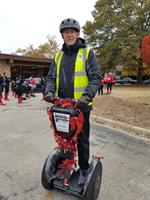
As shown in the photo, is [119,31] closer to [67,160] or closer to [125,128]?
[125,128]

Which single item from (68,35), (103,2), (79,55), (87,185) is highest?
(103,2)

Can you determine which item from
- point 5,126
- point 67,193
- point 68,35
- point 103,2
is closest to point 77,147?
point 67,193

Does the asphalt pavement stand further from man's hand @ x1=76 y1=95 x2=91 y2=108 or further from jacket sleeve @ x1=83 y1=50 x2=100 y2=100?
jacket sleeve @ x1=83 y1=50 x2=100 y2=100

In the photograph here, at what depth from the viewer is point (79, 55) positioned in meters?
2.93

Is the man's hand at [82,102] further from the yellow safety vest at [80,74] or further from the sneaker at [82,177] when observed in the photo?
the sneaker at [82,177]

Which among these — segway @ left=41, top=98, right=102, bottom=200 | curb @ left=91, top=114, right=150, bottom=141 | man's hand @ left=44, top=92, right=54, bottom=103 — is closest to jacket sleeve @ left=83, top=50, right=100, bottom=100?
segway @ left=41, top=98, right=102, bottom=200

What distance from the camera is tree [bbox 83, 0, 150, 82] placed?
111 ft

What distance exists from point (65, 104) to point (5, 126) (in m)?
5.03

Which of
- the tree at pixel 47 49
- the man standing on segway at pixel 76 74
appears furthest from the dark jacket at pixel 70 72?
the tree at pixel 47 49

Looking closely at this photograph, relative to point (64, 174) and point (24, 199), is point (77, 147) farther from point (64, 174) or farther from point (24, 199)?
point (24, 199)

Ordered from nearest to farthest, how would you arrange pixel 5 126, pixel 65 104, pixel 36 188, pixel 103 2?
pixel 65 104
pixel 36 188
pixel 5 126
pixel 103 2

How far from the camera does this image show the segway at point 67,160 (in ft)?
8.81

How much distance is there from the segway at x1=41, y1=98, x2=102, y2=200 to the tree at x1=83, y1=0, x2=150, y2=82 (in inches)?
1228

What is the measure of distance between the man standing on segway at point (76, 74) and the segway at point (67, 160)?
109 millimetres
